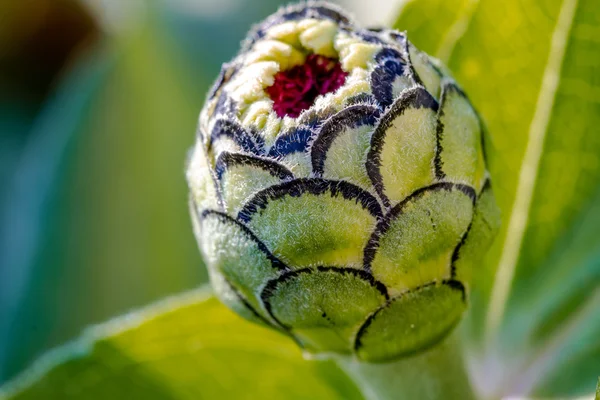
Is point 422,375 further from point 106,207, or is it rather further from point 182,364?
point 106,207

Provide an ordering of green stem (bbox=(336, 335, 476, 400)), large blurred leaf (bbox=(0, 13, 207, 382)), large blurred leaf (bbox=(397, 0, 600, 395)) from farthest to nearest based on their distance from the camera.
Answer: large blurred leaf (bbox=(0, 13, 207, 382))
large blurred leaf (bbox=(397, 0, 600, 395))
green stem (bbox=(336, 335, 476, 400))

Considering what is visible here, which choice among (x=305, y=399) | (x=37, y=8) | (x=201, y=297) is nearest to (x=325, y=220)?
(x=201, y=297)

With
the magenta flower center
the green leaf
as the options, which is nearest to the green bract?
the magenta flower center

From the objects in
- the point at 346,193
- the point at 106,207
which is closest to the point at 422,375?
the point at 346,193

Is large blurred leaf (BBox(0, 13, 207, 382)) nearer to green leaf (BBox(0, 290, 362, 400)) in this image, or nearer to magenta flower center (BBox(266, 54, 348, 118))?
green leaf (BBox(0, 290, 362, 400))

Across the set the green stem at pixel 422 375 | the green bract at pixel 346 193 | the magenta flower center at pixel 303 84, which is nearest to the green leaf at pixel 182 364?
the green stem at pixel 422 375

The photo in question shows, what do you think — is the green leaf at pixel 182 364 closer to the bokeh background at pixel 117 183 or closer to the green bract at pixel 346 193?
the green bract at pixel 346 193

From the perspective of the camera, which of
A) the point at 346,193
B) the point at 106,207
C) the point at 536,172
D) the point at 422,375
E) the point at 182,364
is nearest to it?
the point at 346,193
